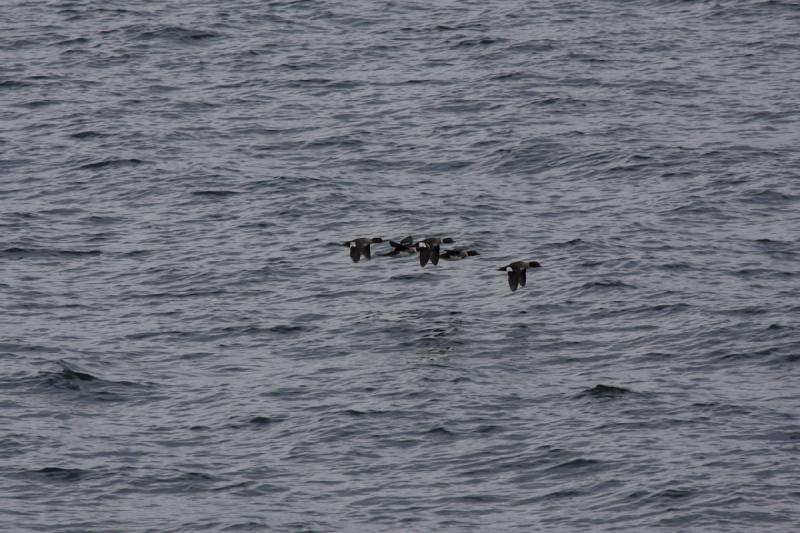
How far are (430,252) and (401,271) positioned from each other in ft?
14.1

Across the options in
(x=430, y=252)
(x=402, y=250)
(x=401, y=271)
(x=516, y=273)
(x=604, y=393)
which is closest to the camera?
(x=604, y=393)

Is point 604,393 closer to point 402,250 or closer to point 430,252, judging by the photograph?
point 430,252

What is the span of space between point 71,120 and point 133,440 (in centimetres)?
2411

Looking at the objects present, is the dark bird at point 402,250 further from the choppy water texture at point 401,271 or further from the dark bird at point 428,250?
the choppy water texture at point 401,271

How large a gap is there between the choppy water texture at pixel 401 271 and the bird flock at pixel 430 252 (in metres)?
1.12

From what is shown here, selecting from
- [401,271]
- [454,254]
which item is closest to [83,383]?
[454,254]

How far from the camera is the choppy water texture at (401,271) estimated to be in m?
31.5

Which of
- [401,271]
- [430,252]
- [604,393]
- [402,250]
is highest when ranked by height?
[430,252]

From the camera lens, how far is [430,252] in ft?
127

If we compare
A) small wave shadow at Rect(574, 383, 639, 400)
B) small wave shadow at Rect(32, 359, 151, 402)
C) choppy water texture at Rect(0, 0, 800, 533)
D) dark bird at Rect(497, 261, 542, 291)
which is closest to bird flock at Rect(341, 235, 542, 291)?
dark bird at Rect(497, 261, 542, 291)

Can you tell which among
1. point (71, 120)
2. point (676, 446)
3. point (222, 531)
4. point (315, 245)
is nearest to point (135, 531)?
point (222, 531)

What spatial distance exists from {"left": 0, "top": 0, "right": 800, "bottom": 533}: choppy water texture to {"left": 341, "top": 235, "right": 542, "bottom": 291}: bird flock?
1.12m

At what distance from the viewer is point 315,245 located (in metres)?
44.3

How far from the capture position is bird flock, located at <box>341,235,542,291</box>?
126 ft
